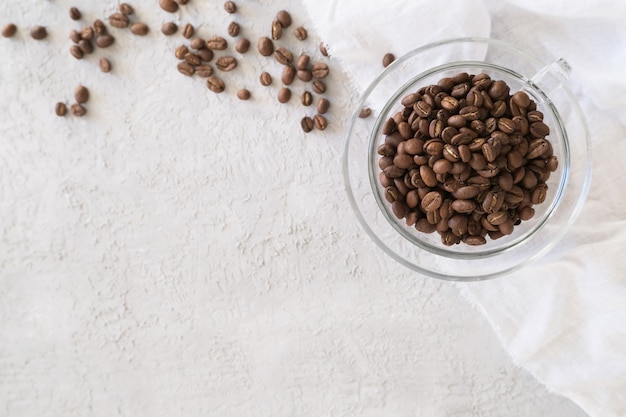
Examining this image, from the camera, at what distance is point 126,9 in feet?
3.48

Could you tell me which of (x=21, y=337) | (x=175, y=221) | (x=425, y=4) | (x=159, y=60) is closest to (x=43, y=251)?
(x=21, y=337)

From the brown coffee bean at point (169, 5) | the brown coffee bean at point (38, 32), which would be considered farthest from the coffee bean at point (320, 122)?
the brown coffee bean at point (38, 32)

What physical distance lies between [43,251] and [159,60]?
44cm

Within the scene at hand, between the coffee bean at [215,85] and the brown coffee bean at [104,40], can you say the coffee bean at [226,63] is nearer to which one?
the coffee bean at [215,85]

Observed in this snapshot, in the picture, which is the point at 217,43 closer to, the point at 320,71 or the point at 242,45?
the point at 242,45

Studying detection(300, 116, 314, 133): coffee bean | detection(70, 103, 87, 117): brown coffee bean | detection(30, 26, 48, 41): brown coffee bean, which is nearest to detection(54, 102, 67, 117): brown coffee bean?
detection(70, 103, 87, 117): brown coffee bean

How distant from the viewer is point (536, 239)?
0.93 m

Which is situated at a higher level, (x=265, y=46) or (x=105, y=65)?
(x=265, y=46)

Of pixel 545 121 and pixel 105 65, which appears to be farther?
pixel 105 65

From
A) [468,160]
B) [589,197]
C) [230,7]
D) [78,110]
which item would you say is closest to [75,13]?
[78,110]

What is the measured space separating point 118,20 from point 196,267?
1.59 feet

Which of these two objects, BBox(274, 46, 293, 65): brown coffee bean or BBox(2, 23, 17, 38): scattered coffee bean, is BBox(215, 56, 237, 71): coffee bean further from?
BBox(2, 23, 17, 38): scattered coffee bean

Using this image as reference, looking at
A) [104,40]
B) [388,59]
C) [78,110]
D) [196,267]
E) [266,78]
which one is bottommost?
[196,267]

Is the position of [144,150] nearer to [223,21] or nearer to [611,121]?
[223,21]
